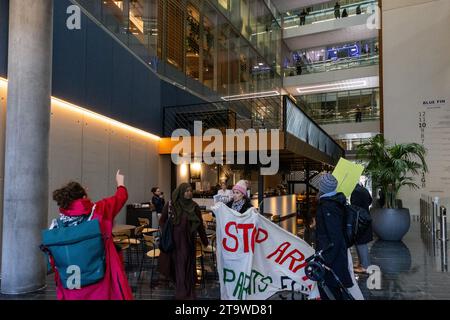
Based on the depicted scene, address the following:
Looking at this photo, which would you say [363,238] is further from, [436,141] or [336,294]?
[436,141]

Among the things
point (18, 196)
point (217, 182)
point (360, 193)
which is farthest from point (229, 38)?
point (18, 196)

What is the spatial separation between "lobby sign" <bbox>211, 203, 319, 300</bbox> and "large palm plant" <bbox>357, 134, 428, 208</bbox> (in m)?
5.68

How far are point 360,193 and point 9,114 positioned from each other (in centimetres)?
551

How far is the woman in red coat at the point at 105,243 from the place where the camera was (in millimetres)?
2912

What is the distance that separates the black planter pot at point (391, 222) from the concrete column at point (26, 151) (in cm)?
733

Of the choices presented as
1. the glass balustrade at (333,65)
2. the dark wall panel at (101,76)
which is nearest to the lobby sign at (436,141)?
the glass balustrade at (333,65)

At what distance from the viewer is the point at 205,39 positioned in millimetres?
16141

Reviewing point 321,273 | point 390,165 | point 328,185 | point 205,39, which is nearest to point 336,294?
point 321,273

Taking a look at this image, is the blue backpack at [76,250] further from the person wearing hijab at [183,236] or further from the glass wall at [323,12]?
the glass wall at [323,12]

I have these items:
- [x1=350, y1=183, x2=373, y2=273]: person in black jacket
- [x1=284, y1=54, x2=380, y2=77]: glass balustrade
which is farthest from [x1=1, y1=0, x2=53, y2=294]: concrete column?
[x1=284, y1=54, x2=380, y2=77]: glass balustrade

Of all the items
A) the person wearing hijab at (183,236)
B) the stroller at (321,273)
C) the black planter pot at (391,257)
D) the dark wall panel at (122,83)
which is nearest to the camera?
the stroller at (321,273)

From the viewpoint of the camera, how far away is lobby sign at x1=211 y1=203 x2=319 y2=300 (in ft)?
13.8

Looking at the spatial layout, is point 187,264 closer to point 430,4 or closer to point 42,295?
point 42,295
